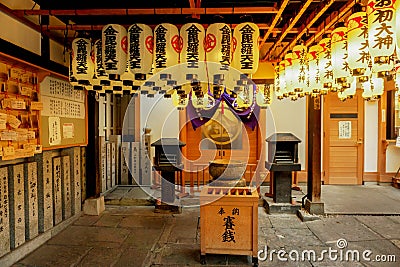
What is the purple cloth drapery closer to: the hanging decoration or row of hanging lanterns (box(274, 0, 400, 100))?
row of hanging lanterns (box(274, 0, 400, 100))

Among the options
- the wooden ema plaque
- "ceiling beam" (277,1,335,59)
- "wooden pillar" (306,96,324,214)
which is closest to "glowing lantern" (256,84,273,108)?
"wooden pillar" (306,96,324,214)

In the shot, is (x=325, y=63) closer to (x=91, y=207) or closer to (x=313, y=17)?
(x=313, y=17)

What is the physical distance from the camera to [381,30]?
2.54 meters

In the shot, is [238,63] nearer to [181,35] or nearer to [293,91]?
[181,35]

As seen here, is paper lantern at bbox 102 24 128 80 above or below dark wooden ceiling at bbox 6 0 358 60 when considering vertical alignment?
below

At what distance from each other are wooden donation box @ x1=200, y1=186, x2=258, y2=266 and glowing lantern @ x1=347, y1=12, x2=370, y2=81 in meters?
1.91

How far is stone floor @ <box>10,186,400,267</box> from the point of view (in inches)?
152

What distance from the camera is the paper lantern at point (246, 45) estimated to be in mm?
3379

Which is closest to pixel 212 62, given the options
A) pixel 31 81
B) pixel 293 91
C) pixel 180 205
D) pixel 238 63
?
pixel 238 63

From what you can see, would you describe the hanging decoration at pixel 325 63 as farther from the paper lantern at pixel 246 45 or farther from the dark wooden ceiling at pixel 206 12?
the paper lantern at pixel 246 45

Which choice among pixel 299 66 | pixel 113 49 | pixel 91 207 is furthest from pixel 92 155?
pixel 299 66

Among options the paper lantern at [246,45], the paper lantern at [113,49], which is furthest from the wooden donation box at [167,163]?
the paper lantern at [246,45]

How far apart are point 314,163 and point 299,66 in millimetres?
2137

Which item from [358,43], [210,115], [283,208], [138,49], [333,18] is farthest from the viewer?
[210,115]
